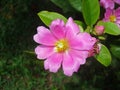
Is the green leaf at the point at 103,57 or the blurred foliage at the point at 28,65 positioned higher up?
the green leaf at the point at 103,57

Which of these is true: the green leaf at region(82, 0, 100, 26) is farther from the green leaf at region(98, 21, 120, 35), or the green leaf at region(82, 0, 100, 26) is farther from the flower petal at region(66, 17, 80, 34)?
the flower petal at region(66, 17, 80, 34)

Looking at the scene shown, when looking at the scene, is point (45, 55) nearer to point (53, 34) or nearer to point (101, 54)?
point (53, 34)

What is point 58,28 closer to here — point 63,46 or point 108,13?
point 63,46

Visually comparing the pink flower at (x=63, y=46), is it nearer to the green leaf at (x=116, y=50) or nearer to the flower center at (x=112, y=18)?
the flower center at (x=112, y=18)

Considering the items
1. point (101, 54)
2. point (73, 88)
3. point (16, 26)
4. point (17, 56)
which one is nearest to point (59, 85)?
point (73, 88)

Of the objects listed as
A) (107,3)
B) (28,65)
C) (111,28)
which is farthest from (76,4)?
(28,65)

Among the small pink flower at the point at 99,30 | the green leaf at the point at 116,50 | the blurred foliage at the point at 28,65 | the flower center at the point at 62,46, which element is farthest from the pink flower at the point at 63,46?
the blurred foliage at the point at 28,65
